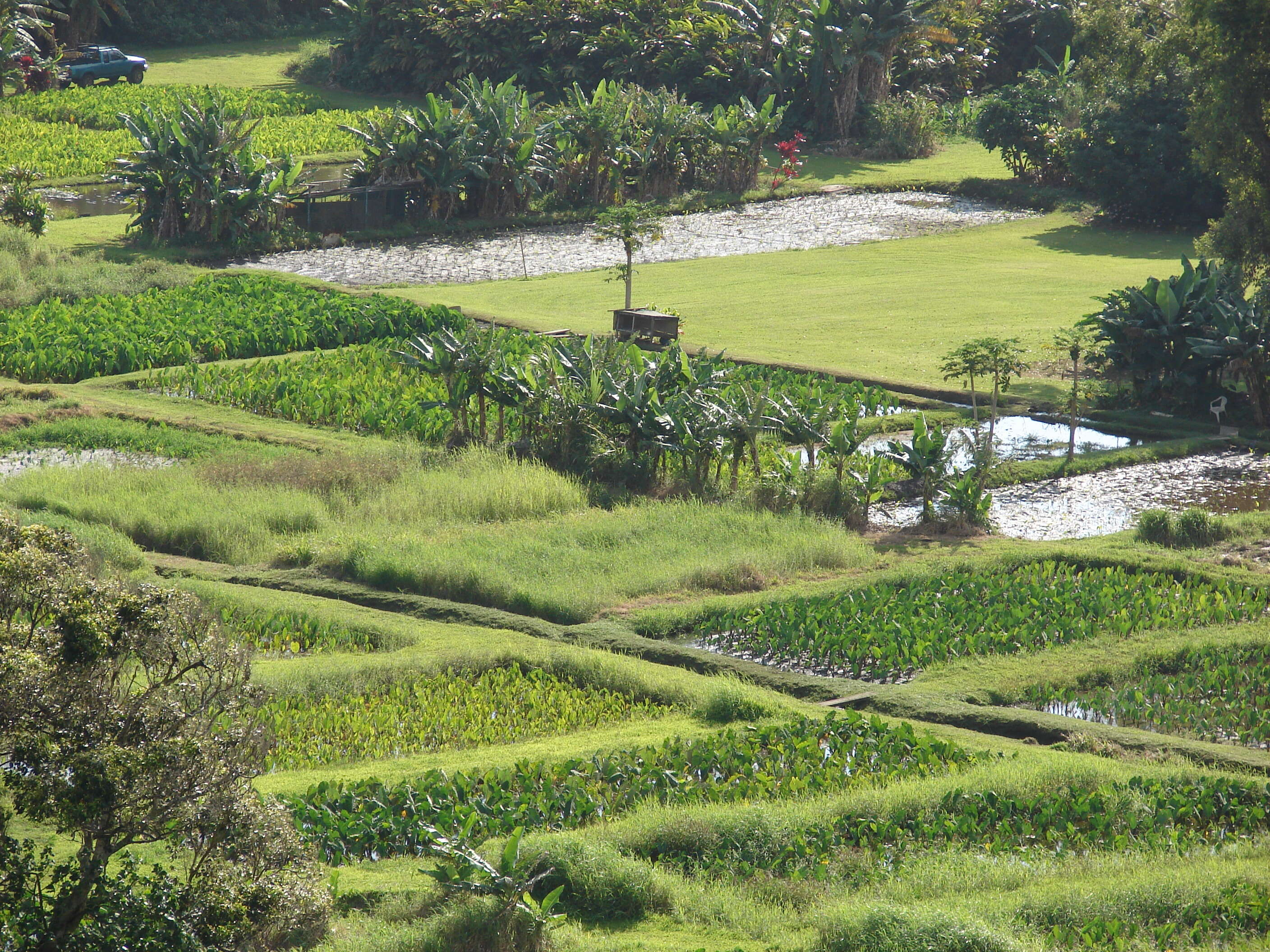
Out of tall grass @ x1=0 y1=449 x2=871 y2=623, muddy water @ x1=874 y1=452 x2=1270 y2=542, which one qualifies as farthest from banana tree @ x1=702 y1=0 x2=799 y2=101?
tall grass @ x1=0 y1=449 x2=871 y2=623

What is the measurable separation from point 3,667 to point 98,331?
18.3 metres

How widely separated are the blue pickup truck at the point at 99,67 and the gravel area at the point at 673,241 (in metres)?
22.1

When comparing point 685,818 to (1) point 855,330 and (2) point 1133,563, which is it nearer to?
(2) point 1133,563

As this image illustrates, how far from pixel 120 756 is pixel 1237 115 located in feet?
60.1

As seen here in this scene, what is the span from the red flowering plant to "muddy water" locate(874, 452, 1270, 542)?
2259 cm

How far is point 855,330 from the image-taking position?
2595 centimetres

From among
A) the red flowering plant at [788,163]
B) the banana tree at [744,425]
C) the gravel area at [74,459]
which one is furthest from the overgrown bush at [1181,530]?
the red flowering plant at [788,163]

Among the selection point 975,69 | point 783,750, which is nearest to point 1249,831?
point 783,750

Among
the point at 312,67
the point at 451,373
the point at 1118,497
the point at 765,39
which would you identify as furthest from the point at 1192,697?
the point at 312,67

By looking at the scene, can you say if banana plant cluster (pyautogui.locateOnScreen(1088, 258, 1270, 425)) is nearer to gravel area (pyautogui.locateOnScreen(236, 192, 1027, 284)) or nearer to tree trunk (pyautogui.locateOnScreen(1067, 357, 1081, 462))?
tree trunk (pyautogui.locateOnScreen(1067, 357, 1081, 462))

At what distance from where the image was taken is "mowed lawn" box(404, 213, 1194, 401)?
2439 cm

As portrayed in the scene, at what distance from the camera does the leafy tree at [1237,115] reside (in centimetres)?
1934

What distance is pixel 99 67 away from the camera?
5009 centimetres

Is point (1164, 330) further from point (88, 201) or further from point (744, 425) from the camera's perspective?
point (88, 201)
